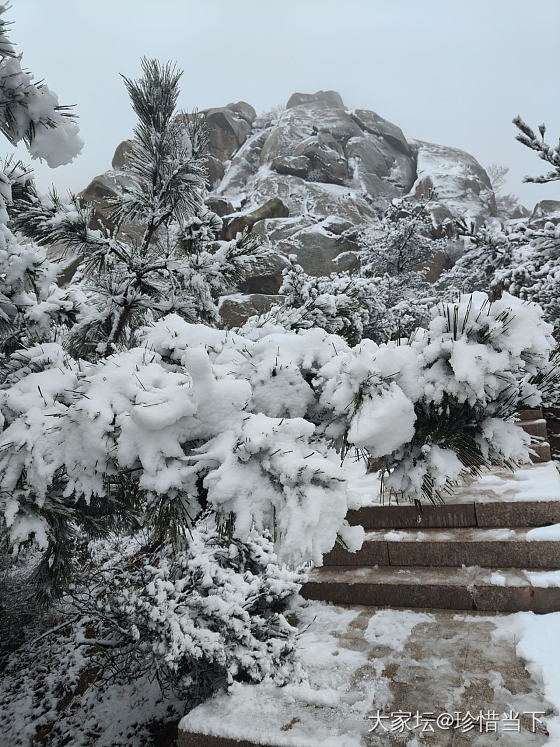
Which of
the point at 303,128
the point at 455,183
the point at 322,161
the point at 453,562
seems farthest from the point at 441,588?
the point at 303,128

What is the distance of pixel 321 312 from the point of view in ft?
9.61

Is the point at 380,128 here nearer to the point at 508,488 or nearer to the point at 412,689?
the point at 508,488

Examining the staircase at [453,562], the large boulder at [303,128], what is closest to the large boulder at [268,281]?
the staircase at [453,562]

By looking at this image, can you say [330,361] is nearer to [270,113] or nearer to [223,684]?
[223,684]

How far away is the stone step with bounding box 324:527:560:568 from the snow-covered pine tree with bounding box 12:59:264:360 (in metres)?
2.39

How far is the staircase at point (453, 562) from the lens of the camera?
9.81 feet

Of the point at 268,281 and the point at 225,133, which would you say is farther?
the point at 225,133

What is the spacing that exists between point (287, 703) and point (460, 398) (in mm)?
2234

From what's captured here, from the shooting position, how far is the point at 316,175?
3281 cm

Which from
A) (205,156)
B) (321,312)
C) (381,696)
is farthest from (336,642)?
(205,156)

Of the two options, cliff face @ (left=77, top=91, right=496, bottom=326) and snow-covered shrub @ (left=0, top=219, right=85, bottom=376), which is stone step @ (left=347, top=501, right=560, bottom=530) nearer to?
snow-covered shrub @ (left=0, top=219, right=85, bottom=376)

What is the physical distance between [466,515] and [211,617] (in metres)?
2.27

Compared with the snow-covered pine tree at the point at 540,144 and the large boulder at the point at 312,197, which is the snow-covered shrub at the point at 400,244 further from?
the large boulder at the point at 312,197

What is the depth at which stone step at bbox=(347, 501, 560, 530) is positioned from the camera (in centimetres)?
342
